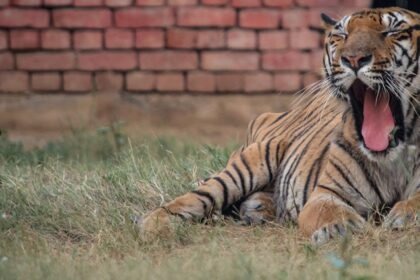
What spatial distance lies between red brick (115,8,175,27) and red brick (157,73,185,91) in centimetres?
33

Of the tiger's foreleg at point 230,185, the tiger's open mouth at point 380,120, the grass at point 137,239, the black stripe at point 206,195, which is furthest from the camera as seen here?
the black stripe at point 206,195

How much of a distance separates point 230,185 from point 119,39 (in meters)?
2.45

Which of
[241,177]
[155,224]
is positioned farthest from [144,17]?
[155,224]

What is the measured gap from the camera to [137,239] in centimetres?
512

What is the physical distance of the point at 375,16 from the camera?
511 centimetres

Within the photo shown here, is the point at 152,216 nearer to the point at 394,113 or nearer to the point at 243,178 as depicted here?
the point at 243,178

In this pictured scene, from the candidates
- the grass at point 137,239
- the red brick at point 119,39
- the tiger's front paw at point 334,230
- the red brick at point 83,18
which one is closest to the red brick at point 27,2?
the red brick at point 83,18

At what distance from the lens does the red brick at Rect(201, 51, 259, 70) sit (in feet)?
26.6

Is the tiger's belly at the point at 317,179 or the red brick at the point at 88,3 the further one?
the red brick at the point at 88,3

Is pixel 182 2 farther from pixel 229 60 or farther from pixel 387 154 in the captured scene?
pixel 387 154

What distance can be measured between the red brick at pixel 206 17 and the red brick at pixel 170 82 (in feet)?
1.11

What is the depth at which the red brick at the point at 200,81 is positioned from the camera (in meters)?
8.08

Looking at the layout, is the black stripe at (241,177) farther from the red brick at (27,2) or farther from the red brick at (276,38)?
the red brick at (27,2)

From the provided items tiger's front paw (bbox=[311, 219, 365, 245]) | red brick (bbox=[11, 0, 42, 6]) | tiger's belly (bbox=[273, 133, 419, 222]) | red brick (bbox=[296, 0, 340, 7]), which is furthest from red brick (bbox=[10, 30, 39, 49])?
tiger's front paw (bbox=[311, 219, 365, 245])
